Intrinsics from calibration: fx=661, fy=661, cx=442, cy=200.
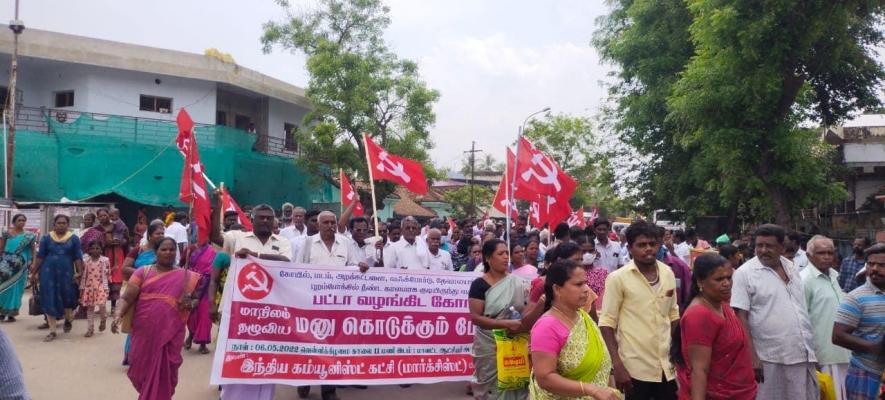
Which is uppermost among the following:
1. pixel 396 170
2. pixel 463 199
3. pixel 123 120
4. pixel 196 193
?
pixel 123 120

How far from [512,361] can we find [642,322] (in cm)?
91

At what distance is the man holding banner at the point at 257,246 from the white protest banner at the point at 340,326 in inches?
5.0

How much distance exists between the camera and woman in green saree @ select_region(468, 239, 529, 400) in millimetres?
4770

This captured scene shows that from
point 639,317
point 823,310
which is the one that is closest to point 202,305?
point 639,317

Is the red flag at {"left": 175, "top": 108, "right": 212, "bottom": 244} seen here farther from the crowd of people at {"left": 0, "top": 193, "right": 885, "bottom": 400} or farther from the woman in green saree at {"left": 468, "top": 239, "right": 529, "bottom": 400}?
the woman in green saree at {"left": 468, "top": 239, "right": 529, "bottom": 400}

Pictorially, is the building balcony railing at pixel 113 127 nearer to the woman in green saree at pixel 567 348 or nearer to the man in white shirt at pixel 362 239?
the man in white shirt at pixel 362 239

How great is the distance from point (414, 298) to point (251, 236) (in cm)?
170

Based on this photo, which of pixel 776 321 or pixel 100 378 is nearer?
pixel 776 321

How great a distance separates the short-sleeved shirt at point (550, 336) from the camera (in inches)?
128

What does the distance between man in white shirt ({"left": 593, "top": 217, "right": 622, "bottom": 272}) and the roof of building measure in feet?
63.5

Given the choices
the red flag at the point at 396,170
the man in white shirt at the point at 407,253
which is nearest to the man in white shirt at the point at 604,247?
the man in white shirt at the point at 407,253

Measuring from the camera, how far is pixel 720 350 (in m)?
3.52

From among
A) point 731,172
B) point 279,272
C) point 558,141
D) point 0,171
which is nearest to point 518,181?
point 279,272

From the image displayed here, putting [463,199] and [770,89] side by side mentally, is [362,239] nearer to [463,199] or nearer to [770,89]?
[770,89]
